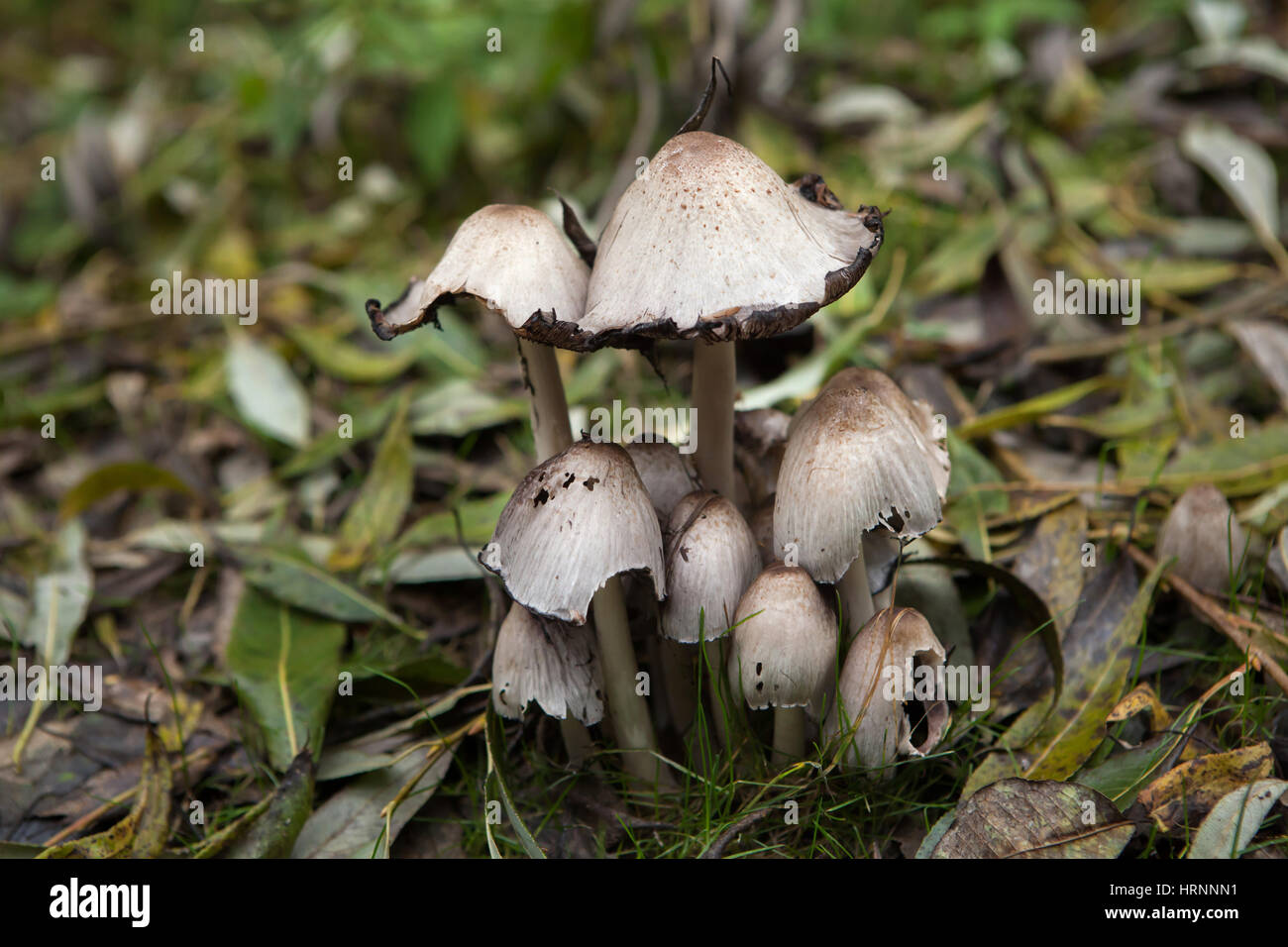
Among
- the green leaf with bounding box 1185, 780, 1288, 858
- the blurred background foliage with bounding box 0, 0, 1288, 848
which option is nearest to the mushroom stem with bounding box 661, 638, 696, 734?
the blurred background foliage with bounding box 0, 0, 1288, 848

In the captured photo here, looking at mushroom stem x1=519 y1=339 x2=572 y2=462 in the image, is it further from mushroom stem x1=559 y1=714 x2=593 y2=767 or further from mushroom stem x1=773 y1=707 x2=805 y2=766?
mushroom stem x1=773 y1=707 x2=805 y2=766

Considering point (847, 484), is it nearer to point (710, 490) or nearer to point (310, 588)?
point (710, 490)

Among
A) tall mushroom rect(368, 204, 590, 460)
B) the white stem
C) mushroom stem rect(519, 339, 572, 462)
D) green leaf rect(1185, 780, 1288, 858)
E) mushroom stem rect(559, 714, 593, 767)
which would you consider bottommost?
green leaf rect(1185, 780, 1288, 858)

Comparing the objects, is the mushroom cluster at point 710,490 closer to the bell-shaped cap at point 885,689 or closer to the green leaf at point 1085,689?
the bell-shaped cap at point 885,689

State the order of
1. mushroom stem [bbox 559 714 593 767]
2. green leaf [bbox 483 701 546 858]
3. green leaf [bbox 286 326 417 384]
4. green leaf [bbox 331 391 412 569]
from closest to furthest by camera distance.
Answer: green leaf [bbox 483 701 546 858] → mushroom stem [bbox 559 714 593 767] → green leaf [bbox 331 391 412 569] → green leaf [bbox 286 326 417 384]
